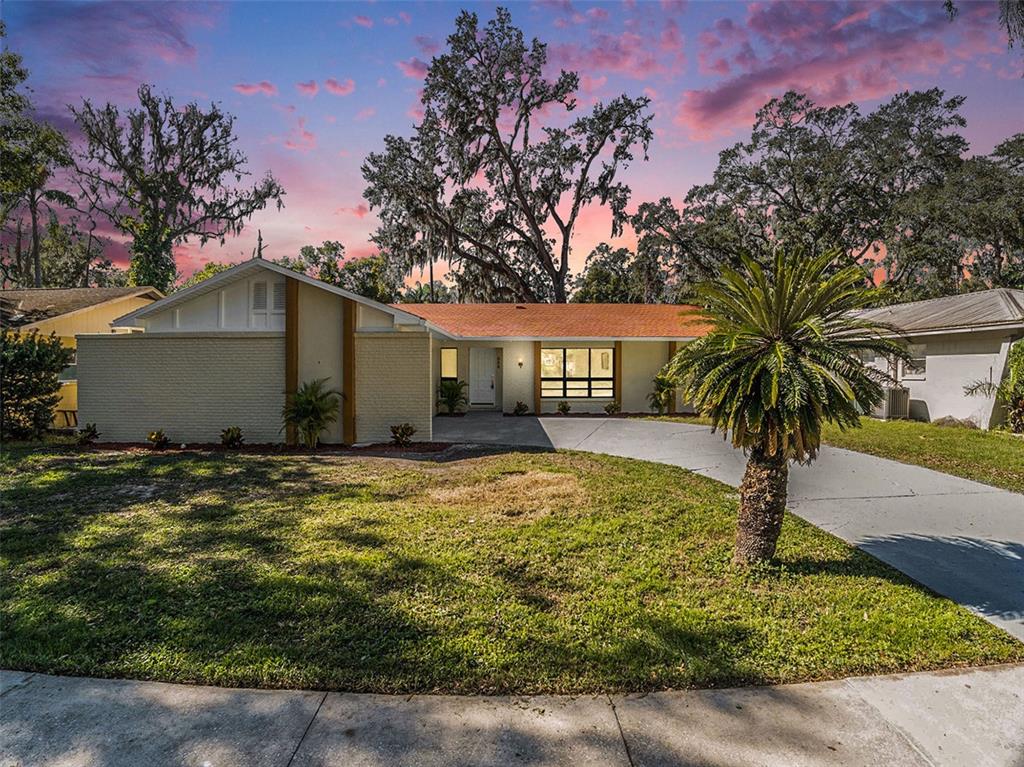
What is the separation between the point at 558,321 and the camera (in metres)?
19.2

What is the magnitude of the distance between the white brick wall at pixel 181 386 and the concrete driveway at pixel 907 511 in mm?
5129

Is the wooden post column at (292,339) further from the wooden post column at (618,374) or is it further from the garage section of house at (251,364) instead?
the wooden post column at (618,374)

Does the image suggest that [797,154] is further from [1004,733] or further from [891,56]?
[1004,733]

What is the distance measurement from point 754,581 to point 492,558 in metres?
2.35

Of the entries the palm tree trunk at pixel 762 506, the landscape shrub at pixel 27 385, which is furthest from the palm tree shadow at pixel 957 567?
the landscape shrub at pixel 27 385

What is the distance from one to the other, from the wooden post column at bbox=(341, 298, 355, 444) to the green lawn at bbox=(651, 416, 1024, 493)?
7.46 metres

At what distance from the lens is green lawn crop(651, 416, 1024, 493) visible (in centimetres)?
855

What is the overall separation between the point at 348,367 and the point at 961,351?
15790 millimetres

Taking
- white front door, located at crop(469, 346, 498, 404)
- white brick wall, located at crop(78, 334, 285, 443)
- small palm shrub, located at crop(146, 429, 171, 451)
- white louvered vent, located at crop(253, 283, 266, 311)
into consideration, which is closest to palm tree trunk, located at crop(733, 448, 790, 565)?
white brick wall, located at crop(78, 334, 285, 443)

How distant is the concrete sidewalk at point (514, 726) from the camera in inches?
100

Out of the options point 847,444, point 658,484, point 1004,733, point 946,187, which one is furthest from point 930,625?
point 946,187

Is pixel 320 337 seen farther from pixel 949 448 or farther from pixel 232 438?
pixel 949 448

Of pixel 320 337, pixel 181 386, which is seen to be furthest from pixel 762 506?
pixel 181 386

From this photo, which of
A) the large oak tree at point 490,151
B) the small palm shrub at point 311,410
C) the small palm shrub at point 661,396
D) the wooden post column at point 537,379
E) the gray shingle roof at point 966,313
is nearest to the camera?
the small palm shrub at point 311,410
